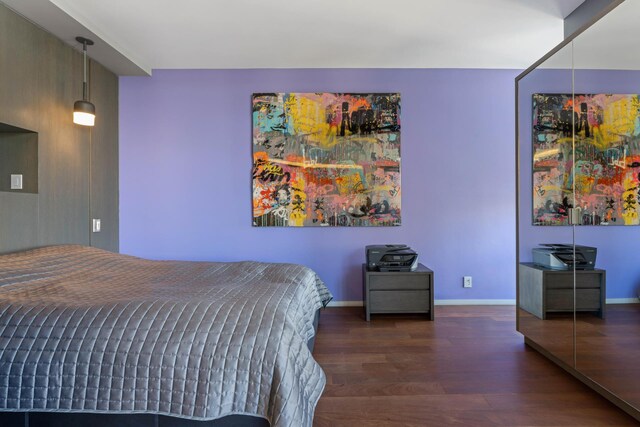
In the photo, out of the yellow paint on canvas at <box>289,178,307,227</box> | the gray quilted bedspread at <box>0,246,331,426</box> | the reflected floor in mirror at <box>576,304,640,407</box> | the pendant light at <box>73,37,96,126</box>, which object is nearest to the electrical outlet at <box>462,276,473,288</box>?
the reflected floor in mirror at <box>576,304,640,407</box>

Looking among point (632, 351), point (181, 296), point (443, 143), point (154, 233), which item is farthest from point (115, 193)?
point (632, 351)

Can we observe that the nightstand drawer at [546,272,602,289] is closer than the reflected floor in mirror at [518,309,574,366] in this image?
Yes

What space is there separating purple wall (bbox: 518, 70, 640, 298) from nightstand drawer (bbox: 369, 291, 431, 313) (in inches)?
36.6

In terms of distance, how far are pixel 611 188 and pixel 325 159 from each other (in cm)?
234

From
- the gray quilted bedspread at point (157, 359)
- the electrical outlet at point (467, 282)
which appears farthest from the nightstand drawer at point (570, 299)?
the gray quilted bedspread at point (157, 359)

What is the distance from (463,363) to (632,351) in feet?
2.88

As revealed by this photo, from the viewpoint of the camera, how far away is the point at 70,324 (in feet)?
4.27

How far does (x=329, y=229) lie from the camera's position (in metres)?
3.59

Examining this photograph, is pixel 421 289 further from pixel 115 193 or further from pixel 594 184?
pixel 115 193

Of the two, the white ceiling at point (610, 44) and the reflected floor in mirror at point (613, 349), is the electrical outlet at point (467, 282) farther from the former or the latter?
the white ceiling at point (610, 44)

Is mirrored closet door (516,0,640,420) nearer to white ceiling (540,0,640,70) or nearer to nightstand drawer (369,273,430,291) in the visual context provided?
white ceiling (540,0,640,70)

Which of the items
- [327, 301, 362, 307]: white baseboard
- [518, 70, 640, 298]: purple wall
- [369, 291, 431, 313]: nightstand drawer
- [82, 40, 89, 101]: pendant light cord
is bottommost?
[327, 301, 362, 307]: white baseboard

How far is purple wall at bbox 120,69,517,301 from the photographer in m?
3.59

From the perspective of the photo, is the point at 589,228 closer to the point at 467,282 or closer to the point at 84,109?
the point at 467,282
